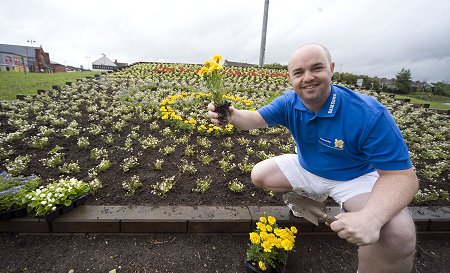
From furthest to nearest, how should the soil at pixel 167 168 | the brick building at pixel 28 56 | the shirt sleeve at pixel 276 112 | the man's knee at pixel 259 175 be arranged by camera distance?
the brick building at pixel 28 56, the soil at pixel 167 168, the man's knee at pixel 259 175, the shirt sleeve at pixel 276 112

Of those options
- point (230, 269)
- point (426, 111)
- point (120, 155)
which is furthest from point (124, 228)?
point (426, 111)

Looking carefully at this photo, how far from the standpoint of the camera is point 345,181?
7.36ft

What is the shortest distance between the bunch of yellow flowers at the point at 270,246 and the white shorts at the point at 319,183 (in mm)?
496

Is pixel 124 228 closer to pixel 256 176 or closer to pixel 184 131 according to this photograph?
pixel 256 176

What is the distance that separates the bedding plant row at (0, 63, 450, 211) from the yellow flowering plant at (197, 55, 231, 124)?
0.57 metres

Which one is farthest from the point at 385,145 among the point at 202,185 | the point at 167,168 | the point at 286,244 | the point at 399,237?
the point at 167,168

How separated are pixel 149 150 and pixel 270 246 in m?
3.03

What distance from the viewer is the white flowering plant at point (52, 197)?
8.42 feet

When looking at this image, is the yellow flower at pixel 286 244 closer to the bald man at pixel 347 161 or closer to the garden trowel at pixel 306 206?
the garden trowel at pixel 306 206

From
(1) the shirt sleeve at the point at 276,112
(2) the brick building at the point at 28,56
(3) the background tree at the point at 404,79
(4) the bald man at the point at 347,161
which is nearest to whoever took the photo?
(4) the bald man at the point at 347,161

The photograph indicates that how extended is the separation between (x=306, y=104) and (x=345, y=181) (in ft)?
2.63

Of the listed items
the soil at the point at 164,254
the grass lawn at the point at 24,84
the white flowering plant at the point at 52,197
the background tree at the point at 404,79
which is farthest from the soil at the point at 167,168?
the background tree at the point at 404,79

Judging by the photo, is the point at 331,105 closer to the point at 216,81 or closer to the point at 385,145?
the point at 385,145

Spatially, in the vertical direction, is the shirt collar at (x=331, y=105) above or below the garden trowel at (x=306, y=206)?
above
